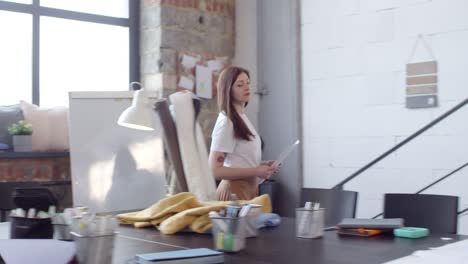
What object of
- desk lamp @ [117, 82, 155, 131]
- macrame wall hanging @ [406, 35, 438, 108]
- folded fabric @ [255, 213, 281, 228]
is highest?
macrame wall hanging @ [406, 35, 438, 108]

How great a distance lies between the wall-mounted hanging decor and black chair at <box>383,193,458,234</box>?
110 inches

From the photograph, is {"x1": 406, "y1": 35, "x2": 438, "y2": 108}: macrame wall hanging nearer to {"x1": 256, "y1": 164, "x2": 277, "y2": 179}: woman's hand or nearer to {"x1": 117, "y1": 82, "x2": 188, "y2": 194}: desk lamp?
{"x1": 256, "y1": 164, "x2": 277, "y2": 179}: woman's hand

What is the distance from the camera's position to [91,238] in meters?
1.43

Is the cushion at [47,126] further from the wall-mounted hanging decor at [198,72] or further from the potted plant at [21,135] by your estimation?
the wall-mounted hanging decor at [198,72]

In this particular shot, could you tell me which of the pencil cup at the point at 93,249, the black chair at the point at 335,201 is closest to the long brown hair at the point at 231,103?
the black chair at the point at 335,201

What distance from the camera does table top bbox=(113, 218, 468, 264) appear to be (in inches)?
61.5

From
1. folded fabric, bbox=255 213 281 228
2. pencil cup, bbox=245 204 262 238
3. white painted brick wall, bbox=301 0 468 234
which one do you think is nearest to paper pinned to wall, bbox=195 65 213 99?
white painted brick wall, bbox=301 0 468 234

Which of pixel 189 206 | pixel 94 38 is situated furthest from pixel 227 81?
pixel 94 38

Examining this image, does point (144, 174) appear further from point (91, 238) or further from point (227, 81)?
point (91, 238)

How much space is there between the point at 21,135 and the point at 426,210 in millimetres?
2744

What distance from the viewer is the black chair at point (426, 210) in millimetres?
2225

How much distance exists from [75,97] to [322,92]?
185 centimetres

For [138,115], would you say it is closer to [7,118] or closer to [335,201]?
[335,201]

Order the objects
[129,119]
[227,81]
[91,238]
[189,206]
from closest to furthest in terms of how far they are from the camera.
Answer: [91,238]
[189,206]
[129,119]
[227,81]
